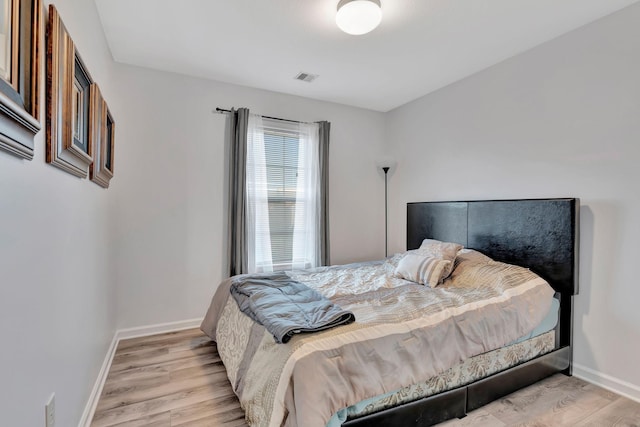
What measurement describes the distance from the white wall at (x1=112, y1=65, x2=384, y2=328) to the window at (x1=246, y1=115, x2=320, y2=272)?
280 mm

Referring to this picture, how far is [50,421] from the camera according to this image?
47.9 inches

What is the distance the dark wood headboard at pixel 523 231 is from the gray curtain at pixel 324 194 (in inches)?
48.0

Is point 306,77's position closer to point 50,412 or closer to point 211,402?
point 211,402

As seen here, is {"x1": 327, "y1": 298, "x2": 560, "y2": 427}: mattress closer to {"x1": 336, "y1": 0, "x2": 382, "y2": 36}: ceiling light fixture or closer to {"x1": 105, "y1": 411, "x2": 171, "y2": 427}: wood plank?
{"x1": 105, "y1": 411, "x2": 171, "y2": 427}: wood plank

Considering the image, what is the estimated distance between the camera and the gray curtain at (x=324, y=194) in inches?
148

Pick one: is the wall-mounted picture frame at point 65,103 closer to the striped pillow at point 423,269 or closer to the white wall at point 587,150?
the striped pillow at point 423,269

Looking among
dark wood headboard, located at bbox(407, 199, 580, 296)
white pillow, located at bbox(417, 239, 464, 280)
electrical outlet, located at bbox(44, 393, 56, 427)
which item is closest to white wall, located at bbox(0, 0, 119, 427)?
electrical outlet, located at bbox(44, 393, 56, 427)

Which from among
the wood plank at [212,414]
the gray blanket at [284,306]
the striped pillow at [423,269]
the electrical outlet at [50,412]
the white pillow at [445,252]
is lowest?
the wood plank at [212,414]

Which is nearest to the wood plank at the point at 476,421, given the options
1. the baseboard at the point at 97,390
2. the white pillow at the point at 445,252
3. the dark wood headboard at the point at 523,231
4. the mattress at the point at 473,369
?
the mattress at the point at 473,369

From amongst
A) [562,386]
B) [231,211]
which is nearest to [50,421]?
[231,211]

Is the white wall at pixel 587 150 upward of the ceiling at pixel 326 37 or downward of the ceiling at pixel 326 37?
downward

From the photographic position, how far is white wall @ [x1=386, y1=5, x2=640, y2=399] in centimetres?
209

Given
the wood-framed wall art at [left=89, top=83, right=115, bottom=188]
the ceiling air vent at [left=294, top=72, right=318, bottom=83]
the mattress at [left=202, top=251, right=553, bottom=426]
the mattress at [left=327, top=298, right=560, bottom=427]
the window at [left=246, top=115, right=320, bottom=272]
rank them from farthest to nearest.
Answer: the window at [left=246, top=115, right=320, bottom=272] < the ceiling air vent at [left=294, top=72, right=318, bottom=83] < the wood-framed wall art at [left=89, top=83, right=115, bottom=188] < the mattress at [left=327, top=298, right=560, bottom=427] < the mattress at [left=202, top=251, right=553, bottom=426]

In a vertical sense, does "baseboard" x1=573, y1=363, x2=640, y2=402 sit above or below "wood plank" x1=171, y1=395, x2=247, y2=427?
above
